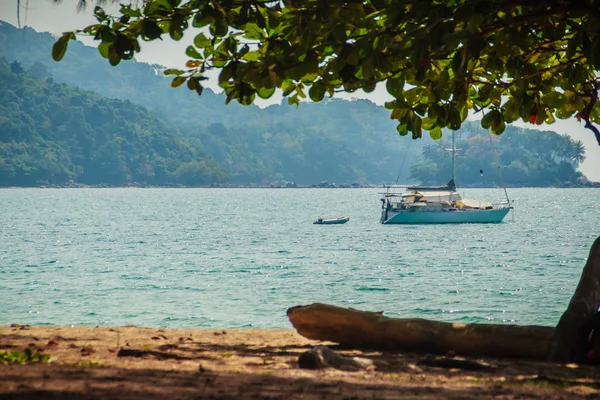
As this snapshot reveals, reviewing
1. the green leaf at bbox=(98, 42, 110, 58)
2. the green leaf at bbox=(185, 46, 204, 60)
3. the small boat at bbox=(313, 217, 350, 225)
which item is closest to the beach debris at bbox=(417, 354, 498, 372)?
the green leaf at bbox=(185, 46, 204, 60)

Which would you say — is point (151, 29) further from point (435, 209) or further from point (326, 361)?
point (435, 209)

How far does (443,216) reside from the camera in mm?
73562

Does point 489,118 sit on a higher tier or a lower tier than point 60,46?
lower

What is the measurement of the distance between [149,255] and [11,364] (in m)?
40.6

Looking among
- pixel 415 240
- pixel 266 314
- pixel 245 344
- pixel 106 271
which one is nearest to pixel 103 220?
pixel 415 240

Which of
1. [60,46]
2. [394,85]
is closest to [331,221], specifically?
[394,85]

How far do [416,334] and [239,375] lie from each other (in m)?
3.14

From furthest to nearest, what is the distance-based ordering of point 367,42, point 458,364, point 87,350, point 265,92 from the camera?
→ point 87,350 → point 458,364 → point 265,92 → point 367,42

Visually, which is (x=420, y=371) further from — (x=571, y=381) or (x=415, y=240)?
(x=415, y=240)

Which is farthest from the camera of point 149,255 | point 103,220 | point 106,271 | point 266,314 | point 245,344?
point 103,220

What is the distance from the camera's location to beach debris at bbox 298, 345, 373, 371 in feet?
25.5

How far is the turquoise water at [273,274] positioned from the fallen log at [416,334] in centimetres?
1163

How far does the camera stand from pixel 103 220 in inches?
3462

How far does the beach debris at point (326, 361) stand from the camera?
25.5 ft
